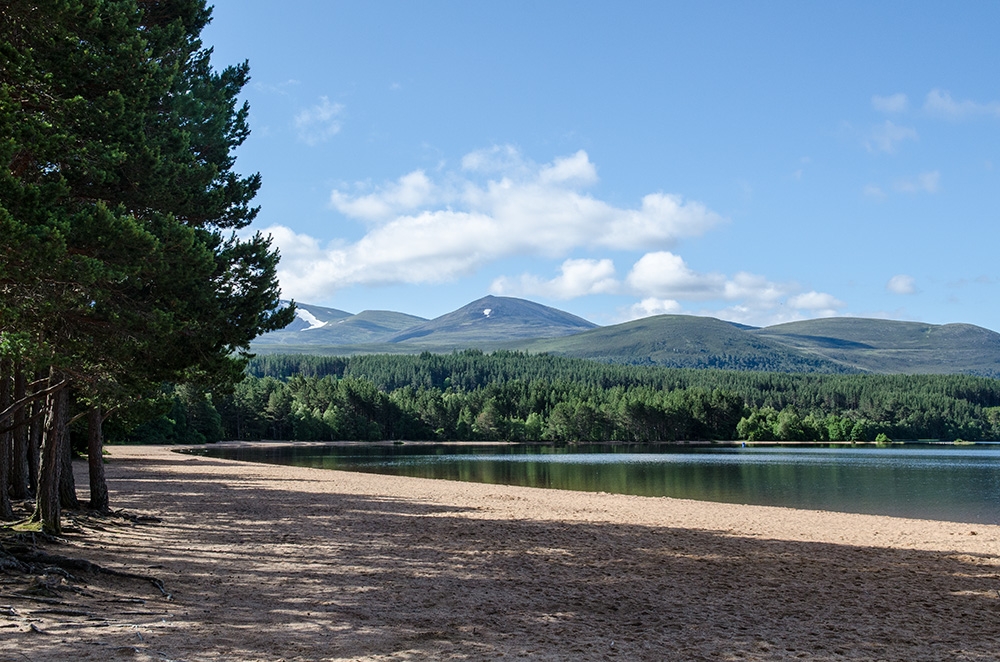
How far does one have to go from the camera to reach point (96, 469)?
60.6 ft

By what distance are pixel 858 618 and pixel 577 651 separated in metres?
4.63

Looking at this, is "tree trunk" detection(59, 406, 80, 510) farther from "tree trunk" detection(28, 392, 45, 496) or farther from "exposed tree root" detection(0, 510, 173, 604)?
"exposed tree root" detection(0, 510, 173, 604)

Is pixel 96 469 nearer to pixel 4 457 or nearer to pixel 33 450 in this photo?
pixel 33 450

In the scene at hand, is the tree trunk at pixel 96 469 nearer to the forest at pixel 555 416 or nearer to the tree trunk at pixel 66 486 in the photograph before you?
the tree trunk at pixel 66 486

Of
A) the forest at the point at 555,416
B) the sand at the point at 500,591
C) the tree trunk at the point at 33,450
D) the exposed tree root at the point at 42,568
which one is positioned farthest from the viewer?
the forest at the point at 555,416

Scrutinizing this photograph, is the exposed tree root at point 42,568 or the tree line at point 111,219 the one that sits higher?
the tree line at point 111,219

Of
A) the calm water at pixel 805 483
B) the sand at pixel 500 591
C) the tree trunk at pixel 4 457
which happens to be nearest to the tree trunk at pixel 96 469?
the sand at pixel 500 591

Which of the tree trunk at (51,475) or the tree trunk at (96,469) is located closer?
the tree trunk at (51,475)

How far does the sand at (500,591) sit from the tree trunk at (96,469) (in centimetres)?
135

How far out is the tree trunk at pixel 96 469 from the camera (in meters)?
18.0

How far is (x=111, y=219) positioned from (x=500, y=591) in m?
7.51

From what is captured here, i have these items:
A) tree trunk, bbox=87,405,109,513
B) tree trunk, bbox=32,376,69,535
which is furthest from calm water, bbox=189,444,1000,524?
tree trunk, bbox=32,376,69,535

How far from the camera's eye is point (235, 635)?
8.05 metres

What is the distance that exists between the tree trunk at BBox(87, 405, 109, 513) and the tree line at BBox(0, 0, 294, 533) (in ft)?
1.91
